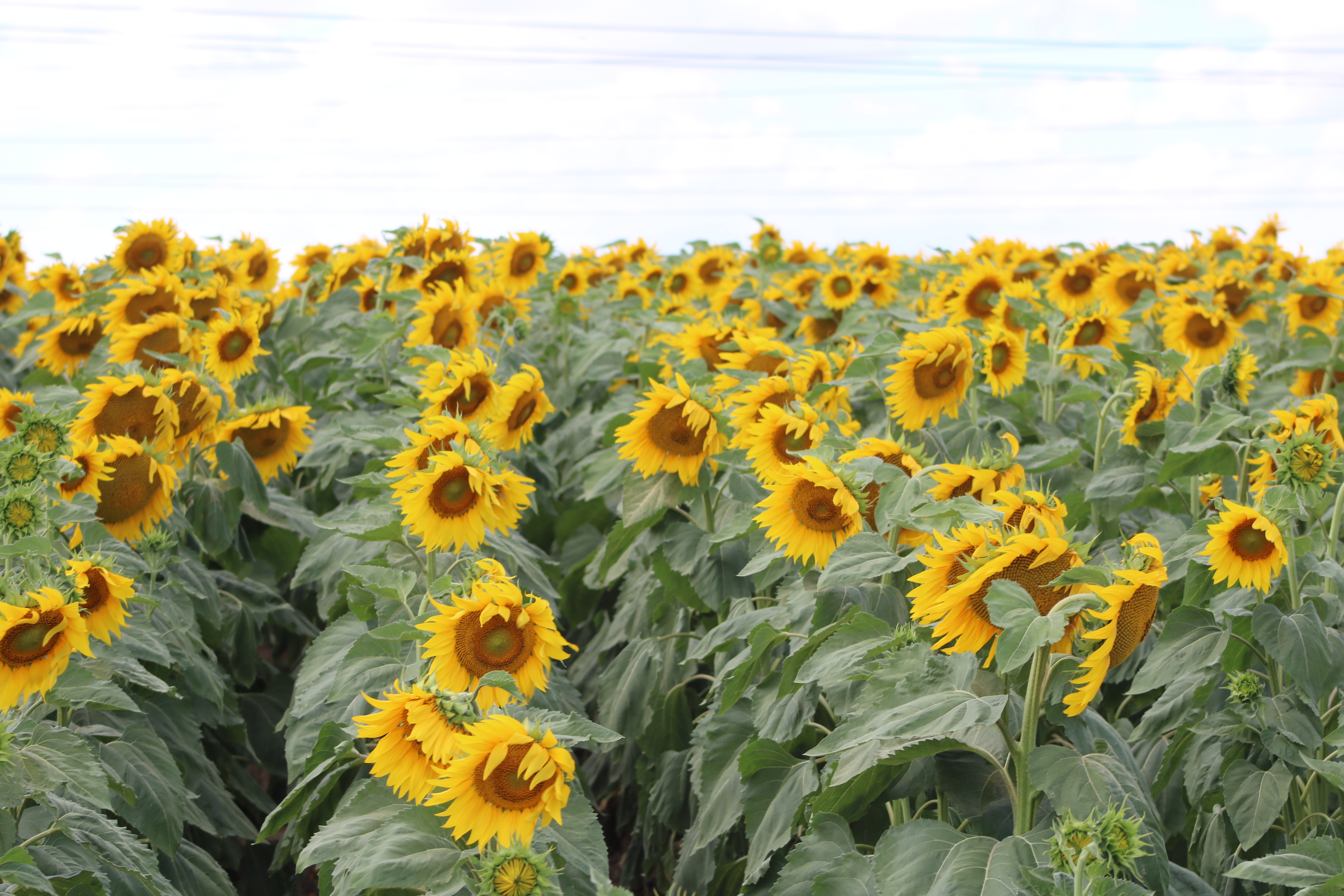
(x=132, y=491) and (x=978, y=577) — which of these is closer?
(x=978, y=577)

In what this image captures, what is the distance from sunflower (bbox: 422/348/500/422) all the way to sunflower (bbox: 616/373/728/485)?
18.8 inches

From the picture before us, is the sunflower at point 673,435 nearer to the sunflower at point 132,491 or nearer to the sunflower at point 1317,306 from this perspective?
the sunflower at point 132,491

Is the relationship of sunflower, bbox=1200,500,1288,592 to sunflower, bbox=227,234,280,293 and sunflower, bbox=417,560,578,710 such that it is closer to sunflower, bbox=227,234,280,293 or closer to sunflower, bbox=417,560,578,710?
sunflower, bbox=417,560,578,710

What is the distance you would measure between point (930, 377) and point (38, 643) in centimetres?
225

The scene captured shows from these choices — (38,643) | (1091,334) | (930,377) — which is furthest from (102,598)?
(1091,334)

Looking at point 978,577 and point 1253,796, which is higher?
point 978,577

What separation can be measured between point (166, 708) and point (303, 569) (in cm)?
54

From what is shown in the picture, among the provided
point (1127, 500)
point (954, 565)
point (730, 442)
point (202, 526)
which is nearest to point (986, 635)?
point (954, 565)

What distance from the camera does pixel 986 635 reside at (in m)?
1.88

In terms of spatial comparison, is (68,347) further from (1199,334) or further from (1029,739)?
(1199,334)

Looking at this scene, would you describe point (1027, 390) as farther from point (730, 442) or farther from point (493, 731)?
point (493, 731)

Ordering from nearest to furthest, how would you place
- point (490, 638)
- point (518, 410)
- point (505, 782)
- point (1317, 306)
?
point (505, 782) < point (490, 638) < point (518, 410) < point (1317, 306)

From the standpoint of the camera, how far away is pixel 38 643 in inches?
90.2

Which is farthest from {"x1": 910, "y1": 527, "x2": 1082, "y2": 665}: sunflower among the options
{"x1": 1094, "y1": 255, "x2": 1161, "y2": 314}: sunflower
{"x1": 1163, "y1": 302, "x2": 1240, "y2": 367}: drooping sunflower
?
{"x1": 1094, "y1": 255, "x2": 1161, "y2": 314}: sunflower
